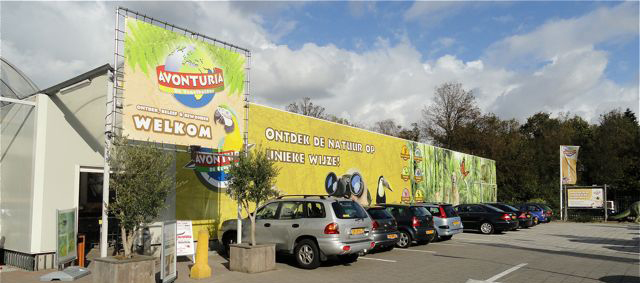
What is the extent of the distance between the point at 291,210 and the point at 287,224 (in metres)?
0.36

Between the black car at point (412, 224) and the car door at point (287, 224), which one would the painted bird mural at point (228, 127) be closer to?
the car door at point (287, 224)

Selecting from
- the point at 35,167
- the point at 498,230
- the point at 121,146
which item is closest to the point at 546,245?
the point at 498,230

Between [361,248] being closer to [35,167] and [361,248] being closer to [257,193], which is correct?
[257,193]

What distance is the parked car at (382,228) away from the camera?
498 inches

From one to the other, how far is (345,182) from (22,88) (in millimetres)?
13010

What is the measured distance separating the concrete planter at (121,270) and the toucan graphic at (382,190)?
648 inches

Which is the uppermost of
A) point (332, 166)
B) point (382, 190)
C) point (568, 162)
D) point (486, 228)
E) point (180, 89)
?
point (180, 89)

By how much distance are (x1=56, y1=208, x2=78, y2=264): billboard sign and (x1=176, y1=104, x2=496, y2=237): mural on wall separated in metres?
3.51

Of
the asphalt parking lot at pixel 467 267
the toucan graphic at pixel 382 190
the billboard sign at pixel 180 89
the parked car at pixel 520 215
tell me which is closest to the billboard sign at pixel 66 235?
the asphalt parking lot at pixel 467 267

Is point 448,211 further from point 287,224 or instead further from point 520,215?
point 520,215

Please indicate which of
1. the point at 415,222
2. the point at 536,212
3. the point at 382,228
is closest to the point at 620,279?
the point at 382,228

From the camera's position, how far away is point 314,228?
10.8m

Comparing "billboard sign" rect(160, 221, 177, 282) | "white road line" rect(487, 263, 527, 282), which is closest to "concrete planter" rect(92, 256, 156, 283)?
"billboard sign" rect(160, 221, 177, 282)

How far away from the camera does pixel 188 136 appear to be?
11109 millimetres
